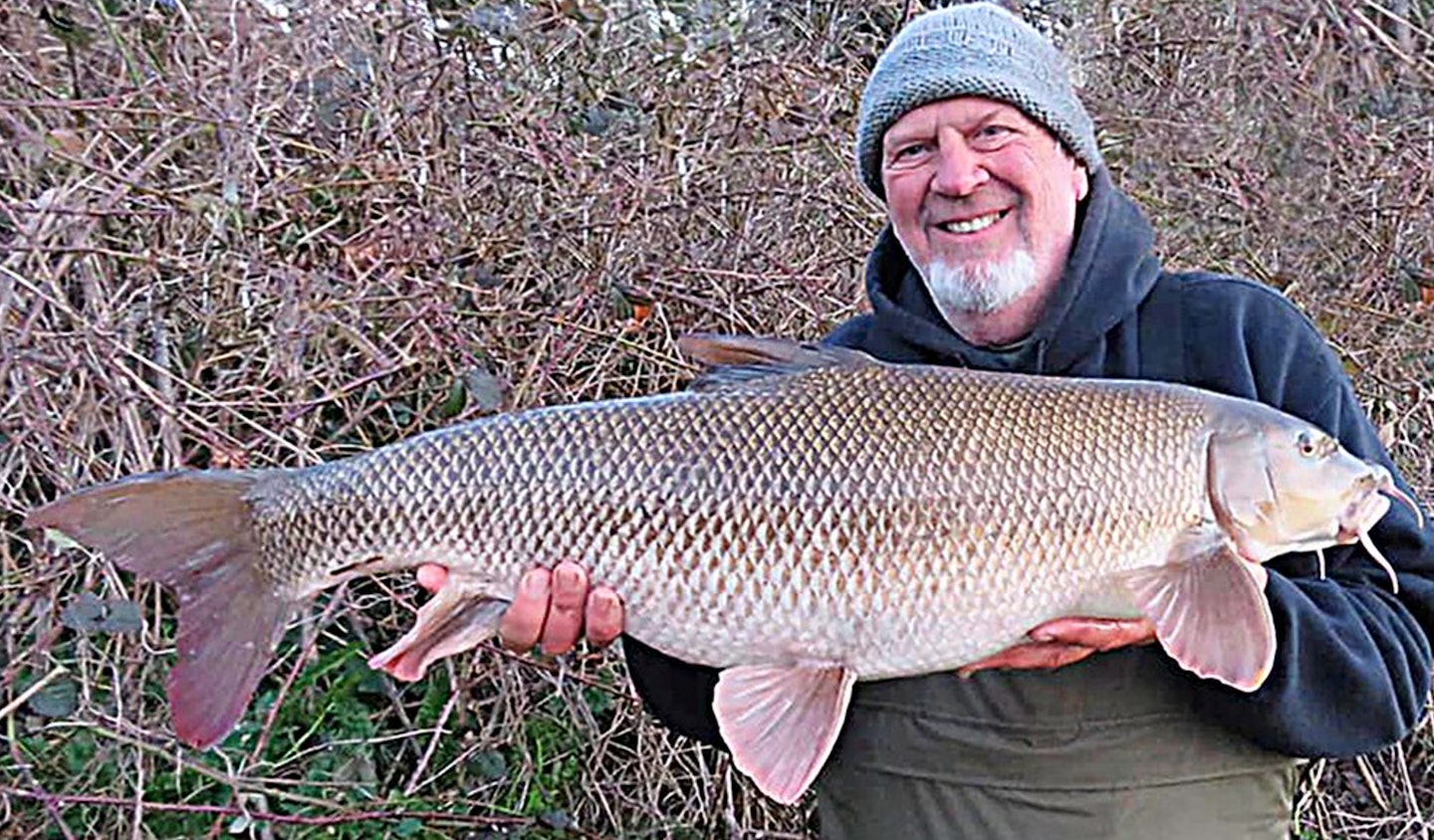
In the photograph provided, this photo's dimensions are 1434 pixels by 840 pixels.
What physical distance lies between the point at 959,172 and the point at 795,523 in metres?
0.64

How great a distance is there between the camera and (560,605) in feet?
5.53

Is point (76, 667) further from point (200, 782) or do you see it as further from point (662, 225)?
point (662, 225)

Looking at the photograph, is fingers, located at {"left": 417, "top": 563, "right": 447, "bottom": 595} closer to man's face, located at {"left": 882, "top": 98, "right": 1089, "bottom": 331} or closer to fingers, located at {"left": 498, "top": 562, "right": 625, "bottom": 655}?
fingers, located at {"left": 498, "top": 562, "right": 625, "bottom": 655}

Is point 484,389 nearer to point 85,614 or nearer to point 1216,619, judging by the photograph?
point 85,614

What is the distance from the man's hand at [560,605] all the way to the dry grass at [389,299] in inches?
42.0

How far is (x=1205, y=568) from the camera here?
1.61m

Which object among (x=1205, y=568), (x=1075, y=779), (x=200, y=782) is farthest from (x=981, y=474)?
(x=200, y=782)

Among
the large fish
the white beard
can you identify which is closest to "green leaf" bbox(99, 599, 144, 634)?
the large fish

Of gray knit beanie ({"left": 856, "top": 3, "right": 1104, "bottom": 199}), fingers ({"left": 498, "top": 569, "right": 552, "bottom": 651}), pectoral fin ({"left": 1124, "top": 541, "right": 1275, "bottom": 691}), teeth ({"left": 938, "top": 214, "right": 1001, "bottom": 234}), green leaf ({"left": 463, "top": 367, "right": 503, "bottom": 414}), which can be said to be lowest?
green leaf ({"left": 463, "top": 367, "right": 503, "bottom": 414})

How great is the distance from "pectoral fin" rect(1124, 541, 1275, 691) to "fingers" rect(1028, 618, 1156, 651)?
27 mm

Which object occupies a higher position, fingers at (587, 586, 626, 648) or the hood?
the hood

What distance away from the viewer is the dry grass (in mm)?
2645

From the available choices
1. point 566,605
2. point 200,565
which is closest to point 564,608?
point 566,605

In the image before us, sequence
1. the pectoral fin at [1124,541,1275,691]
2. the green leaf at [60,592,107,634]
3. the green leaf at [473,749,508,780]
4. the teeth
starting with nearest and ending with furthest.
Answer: the pectoral fin at [1124,541,1275,691]
the teeth
the green leaf at [60,592,107,634]
the green leaf at [473,749,508,780]
